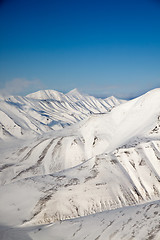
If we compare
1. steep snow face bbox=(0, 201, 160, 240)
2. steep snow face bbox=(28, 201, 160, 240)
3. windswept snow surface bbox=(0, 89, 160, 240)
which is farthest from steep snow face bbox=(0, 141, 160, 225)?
steep snow face bbox=(28, 201, 160, 240)

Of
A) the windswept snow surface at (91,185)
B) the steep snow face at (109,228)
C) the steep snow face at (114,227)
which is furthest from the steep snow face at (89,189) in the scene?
the steep snow face at (114,227)

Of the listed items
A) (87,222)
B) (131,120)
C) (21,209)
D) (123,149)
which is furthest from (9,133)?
(87,222)

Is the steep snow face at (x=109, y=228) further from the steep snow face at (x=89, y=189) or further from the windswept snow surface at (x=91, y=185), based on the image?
the steep snow face at (x=89, y=189)

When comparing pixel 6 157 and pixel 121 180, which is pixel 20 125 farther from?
pixel 121 180

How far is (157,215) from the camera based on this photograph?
46.8 ft

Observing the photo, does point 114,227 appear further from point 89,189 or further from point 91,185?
point 91,185

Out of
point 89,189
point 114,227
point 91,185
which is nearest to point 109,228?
point 114,227

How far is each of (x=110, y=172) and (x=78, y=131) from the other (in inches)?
2285

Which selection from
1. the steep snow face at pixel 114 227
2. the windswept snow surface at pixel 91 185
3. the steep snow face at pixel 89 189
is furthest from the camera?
the steep snow face at pixel 89 189

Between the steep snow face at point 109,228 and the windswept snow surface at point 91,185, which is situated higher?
the steep snow face at point 109,228

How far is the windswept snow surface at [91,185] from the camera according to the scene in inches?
665

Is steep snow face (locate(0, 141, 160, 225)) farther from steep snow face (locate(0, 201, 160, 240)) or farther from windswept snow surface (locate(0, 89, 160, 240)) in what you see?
steep snow face (locate(0, 201, 160, 240))

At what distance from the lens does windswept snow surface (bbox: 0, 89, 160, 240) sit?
55.4ft

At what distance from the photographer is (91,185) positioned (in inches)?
1389
